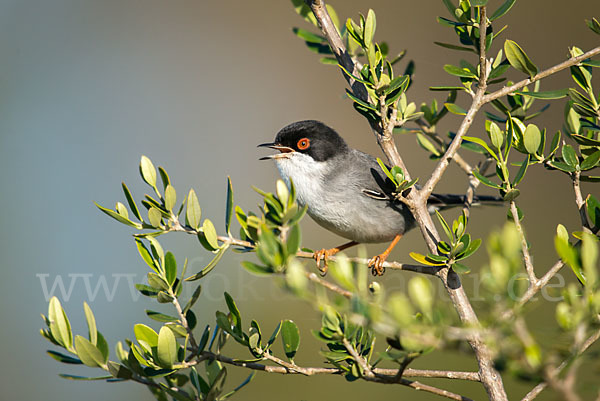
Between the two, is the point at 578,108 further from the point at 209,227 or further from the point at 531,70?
the point at 209,227

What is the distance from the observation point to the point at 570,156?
77.7 inches

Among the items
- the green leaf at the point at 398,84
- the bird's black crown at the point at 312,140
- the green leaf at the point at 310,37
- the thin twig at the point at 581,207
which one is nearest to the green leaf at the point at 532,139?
the thin twig at the point at 581,207

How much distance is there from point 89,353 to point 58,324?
138 mm

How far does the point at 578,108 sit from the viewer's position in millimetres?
2068

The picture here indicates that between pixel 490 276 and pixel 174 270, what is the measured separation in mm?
1108

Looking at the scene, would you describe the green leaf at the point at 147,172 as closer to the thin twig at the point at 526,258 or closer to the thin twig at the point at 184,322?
the thin twig at the point at 184,322

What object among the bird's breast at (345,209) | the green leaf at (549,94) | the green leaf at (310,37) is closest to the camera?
the green leaf at (549,94)

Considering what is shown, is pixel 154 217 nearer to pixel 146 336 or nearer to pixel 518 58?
pixel 146 336

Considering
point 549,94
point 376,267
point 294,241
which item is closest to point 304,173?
point 376,267

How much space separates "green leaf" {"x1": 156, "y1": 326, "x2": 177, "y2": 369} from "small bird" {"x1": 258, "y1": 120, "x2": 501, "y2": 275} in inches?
72.3

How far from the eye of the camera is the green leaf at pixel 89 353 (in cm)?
176

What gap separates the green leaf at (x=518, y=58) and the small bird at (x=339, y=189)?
1.56 metres

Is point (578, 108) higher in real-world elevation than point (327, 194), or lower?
higher

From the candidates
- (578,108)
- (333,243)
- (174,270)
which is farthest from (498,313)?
(333,243)
